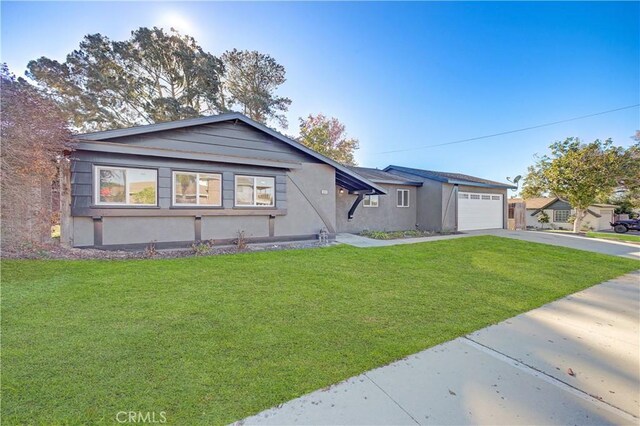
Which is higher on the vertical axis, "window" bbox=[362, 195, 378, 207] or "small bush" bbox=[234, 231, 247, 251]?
"window" bbox=[362, 195, 378, 207]

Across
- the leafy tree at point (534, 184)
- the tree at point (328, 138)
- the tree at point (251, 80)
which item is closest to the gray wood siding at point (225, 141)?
the tree at point (251, 80)

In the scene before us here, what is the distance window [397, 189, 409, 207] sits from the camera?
48.7ft

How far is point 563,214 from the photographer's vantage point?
1154 inches

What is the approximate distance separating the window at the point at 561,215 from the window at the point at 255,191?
34966 millimetres

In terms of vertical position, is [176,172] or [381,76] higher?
[381,76]

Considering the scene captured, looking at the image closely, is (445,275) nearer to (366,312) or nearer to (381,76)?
(366,312)

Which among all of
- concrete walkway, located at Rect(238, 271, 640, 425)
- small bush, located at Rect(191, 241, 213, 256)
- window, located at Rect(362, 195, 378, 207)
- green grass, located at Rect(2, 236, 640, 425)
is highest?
window, located at Rect(362, 195, 378, 207)

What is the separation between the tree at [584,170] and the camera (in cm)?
1480

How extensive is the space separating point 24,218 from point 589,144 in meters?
24.6

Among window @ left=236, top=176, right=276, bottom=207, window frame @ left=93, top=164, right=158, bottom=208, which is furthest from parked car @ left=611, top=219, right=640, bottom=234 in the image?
window frame @ left=93, top=164, right=158, bottom=208

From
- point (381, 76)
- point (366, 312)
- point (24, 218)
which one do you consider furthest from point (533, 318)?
point (381, 76)

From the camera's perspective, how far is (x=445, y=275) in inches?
233

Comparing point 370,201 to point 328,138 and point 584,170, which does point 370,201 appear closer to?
point 584,170

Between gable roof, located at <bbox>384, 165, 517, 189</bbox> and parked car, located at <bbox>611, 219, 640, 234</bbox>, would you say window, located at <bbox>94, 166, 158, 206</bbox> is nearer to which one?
gable roof, located at <bbox>384, 165, 517, 189</bbox>
